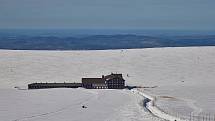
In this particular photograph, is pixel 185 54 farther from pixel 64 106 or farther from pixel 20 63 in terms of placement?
pixel 64 106

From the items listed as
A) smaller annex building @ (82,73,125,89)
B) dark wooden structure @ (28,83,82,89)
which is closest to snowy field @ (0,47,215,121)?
smaller annex building @ (82,73,125,89)

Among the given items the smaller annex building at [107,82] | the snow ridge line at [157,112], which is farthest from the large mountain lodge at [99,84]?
the snow ridge line at [157,112]

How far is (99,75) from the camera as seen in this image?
68625 millimetres

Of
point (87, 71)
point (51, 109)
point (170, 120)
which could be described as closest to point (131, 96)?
point (51, 109)

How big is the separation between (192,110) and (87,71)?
3664 centimetres

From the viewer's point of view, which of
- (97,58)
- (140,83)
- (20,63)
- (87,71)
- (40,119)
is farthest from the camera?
(97,58)

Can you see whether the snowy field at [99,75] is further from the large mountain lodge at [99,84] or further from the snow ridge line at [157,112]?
the large mountain lodge at [99,84]

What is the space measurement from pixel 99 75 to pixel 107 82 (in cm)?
722

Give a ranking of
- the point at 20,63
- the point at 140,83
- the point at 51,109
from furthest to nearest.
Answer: the point at 20,63, the point at 140,83, the point at 51,109

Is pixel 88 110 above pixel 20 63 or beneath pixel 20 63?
beneath

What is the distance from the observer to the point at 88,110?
36062 millimetres

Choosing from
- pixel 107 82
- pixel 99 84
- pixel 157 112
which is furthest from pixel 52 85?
pixel 157 112

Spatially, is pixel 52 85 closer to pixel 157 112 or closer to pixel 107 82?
pixel 107 82

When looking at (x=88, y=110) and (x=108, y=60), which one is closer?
(x=88, y=110)
